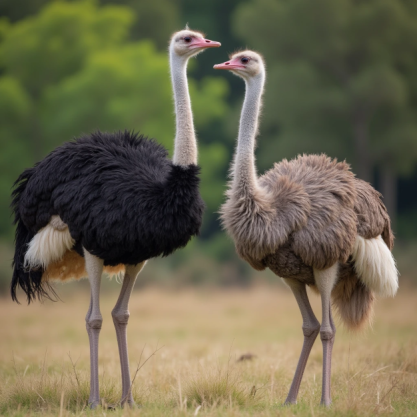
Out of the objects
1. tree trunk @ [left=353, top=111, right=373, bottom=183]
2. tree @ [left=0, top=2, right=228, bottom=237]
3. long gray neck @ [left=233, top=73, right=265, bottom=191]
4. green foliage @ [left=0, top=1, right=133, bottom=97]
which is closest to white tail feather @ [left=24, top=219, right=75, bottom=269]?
long gray neck @ [left=233, top=73, right=265, bottom=191]

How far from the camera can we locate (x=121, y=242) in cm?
546

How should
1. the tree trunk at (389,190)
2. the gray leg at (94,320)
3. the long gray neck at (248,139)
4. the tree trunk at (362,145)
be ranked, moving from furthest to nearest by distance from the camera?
1. the tree trunk at (389,190)
2. the tree trunk at (362,145)
3. the gray leg at (94,320)
4. the long gray neck at (248,139)

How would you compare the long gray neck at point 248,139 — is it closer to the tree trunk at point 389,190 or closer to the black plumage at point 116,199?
the black plumage at point 116,199

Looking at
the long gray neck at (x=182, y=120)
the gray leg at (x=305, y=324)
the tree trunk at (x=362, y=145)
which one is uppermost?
the tree trunk at (x=362, y=145)

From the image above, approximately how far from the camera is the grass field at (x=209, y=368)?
5371mm

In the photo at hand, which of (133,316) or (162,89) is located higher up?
(162,89)

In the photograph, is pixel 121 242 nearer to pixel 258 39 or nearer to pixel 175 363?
pixel 175 363

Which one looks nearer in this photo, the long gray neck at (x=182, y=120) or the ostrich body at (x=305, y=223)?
the ostrich body at (x=305, y=223)

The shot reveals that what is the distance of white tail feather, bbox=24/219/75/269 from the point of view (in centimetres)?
590

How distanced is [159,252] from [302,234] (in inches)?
41.6

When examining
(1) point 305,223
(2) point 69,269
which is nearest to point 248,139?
(1) point 305,223

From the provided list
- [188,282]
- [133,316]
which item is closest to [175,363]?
[133,316]

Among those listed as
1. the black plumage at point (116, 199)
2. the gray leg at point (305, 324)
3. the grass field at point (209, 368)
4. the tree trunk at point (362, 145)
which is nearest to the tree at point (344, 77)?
the tree trunk at point (362, 145)

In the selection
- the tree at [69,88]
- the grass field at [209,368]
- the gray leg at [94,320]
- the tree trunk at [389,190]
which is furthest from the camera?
the tree trunk at [389,190]
